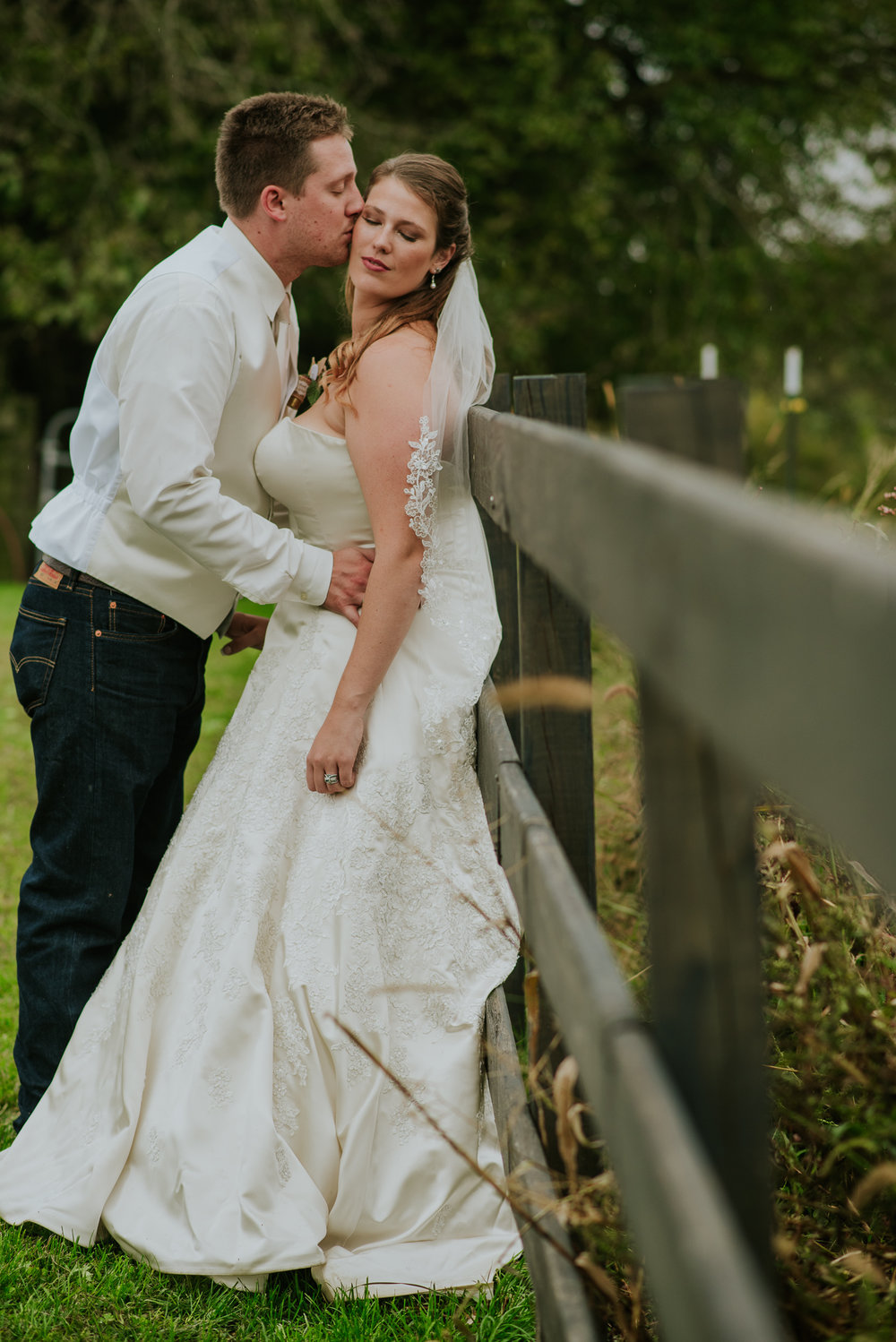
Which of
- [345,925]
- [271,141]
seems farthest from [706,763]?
[271,141]

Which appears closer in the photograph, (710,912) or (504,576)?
(710,912)

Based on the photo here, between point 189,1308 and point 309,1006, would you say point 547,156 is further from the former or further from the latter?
point 189,1308

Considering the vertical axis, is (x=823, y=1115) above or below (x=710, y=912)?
below

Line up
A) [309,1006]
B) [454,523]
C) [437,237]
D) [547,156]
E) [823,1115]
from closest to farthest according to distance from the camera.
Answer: [823,1115] < [309,1006] < [454,523] < [437,237] < [547,156]

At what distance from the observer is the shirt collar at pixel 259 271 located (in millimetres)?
2912

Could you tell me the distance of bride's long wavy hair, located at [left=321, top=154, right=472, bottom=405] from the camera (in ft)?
9.16

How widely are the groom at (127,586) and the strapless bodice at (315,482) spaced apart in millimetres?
61

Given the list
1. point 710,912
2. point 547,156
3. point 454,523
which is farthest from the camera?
point 547,156

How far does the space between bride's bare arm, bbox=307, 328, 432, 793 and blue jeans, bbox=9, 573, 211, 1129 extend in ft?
1.82

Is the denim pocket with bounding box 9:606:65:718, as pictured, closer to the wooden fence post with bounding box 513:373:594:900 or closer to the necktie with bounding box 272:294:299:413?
the necktie with bounding box 272:294:299:413

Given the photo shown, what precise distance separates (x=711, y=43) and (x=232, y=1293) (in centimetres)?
1443

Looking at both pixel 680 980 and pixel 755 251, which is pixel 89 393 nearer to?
pixel 680 980

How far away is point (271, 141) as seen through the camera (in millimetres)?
2900

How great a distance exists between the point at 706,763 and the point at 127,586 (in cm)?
222
